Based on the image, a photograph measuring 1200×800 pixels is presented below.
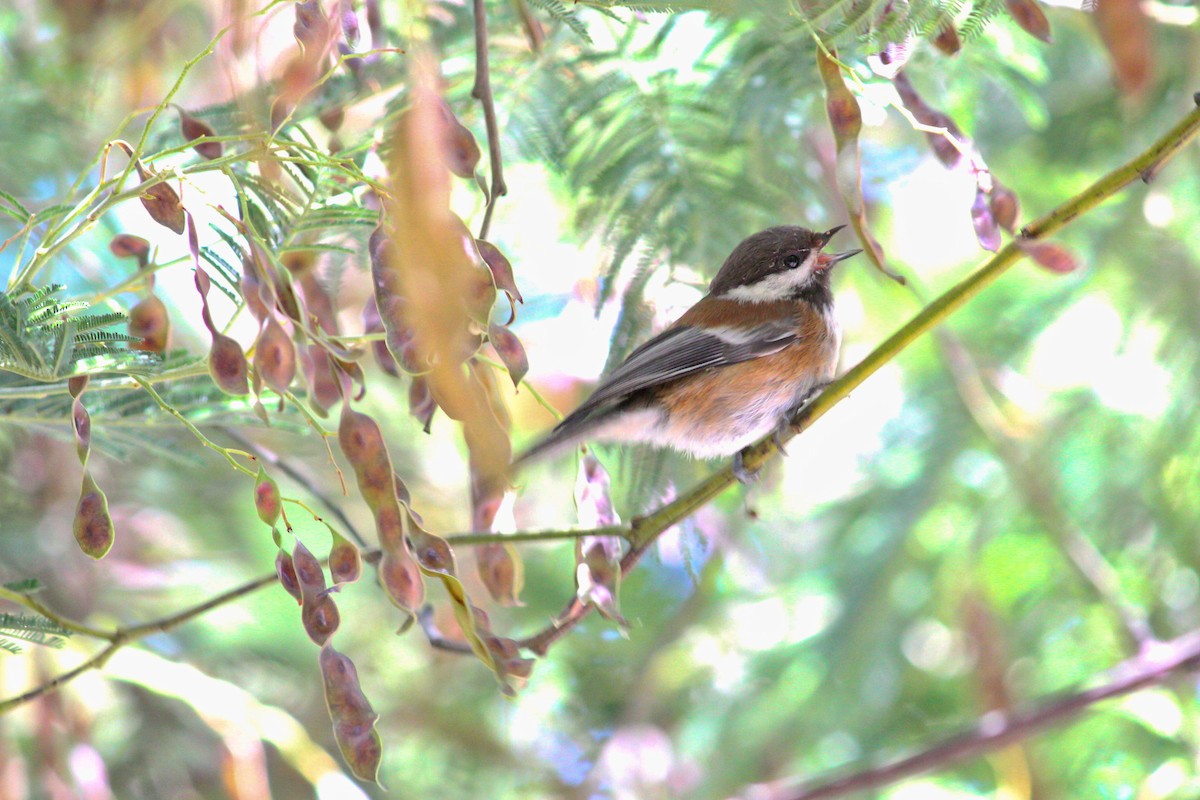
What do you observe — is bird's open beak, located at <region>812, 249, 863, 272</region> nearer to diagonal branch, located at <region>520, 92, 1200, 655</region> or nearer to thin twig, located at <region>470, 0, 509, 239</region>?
diagonal branch, located at <region>520, 92, 1200, 655</region>

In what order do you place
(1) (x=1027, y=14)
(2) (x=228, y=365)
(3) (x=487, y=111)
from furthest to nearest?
(3) (x=487, y=111) < (1) (x=1027, y=14) < (2) (x=228, y=365)

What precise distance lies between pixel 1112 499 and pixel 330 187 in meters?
2.66

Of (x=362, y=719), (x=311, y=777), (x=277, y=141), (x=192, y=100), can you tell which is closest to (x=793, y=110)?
(x=277, y=141)

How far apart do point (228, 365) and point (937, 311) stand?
1.00 metres

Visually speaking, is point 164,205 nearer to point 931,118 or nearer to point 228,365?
point 228,365

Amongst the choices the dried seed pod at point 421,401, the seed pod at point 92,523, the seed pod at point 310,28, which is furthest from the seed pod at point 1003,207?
the seed pod at point 92,523

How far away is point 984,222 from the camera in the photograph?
1817 mm

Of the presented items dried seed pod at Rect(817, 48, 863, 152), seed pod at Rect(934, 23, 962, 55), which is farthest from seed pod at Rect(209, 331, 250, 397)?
seed pod at Rect(934, 23, 962, 55)

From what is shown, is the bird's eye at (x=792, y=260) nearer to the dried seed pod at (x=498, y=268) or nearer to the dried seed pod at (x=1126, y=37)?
the dried seed pod at (x=1126, y=37)

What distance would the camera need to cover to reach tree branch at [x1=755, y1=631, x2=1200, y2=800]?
2695 millimetres

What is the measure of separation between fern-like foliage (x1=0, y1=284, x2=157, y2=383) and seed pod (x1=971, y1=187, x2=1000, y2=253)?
53.1 inches

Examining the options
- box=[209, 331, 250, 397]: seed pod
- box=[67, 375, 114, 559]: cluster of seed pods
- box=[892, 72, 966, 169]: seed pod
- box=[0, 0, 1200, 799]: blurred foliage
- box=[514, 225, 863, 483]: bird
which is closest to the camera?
box=[209, 331, 250, 397]: seed pod

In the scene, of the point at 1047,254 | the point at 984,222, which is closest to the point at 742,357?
the point at 984,222

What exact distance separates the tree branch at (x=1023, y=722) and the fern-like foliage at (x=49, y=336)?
2016mm
